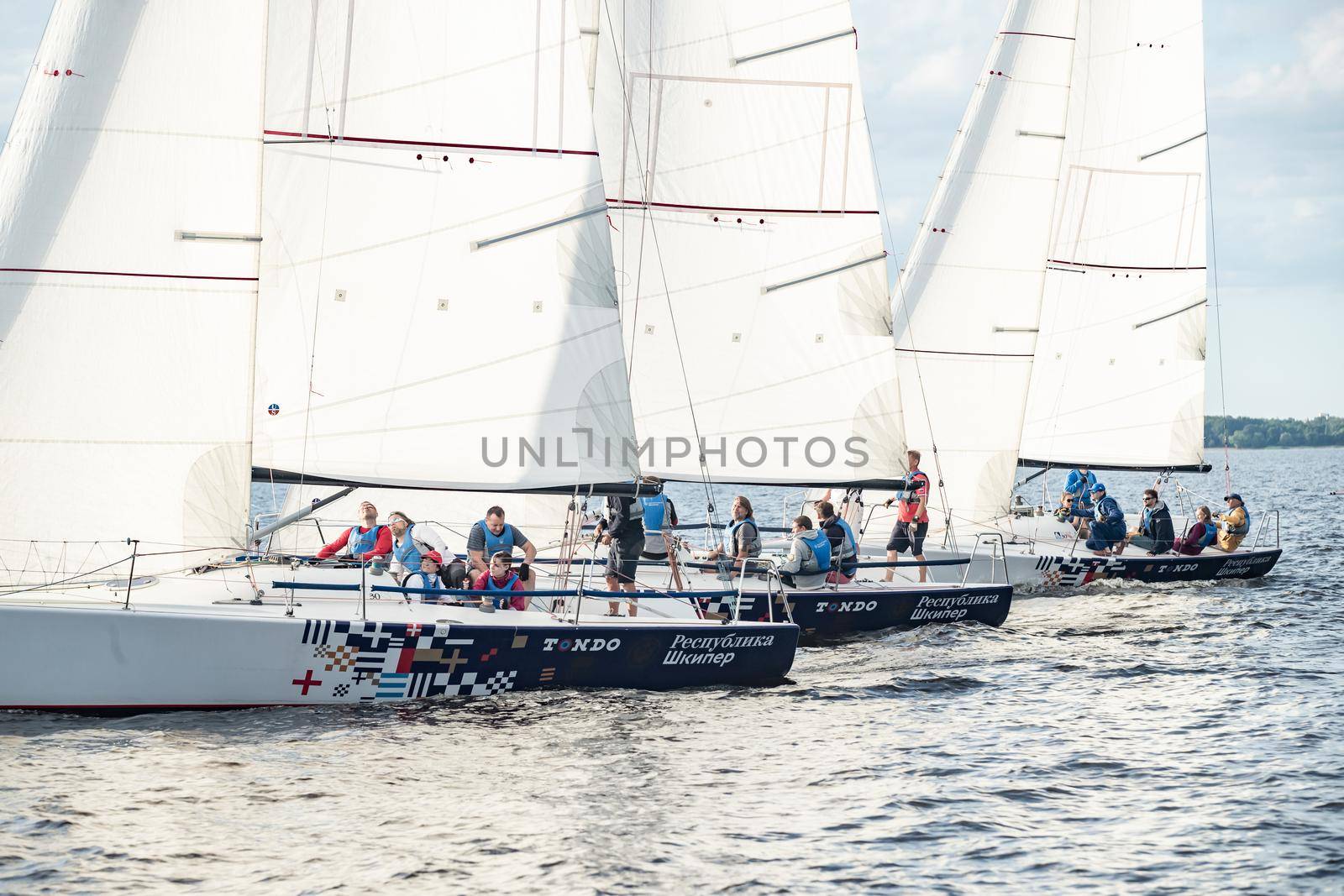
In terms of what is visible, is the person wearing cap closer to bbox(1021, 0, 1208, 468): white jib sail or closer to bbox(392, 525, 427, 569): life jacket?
bbox(1021, 0, 1208, 468): white jib sail

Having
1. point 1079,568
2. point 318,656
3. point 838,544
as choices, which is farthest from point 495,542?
point 1079,568

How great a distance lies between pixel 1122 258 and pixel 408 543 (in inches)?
736

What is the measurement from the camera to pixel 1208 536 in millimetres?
25797

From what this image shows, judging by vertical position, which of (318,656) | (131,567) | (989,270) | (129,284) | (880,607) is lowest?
(318,656)

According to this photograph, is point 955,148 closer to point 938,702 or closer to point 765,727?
point 938,702

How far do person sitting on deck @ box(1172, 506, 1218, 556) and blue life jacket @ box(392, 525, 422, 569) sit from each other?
15034mm

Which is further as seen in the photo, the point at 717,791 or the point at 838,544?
the point at 838,544

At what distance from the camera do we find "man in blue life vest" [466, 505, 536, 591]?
48.5 feet

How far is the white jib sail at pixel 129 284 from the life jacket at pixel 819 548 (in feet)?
25.1

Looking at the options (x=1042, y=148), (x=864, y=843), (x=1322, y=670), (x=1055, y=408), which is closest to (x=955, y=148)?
(x=1042, y=148)

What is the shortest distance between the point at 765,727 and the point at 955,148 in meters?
15.7

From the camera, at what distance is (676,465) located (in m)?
19.8

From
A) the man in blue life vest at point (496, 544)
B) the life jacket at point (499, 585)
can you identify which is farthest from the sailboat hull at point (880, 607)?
the life jacket at point (499, 585)

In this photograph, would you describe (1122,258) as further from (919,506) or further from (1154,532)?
(919,506)
